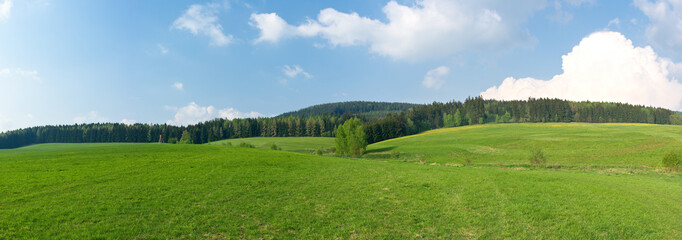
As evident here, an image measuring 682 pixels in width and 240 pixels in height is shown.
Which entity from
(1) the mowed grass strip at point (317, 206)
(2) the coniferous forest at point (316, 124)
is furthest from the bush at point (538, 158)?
(2) the coniferous forest at point (316, 124)

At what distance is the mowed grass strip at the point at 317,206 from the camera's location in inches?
506

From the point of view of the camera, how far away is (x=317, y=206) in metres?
16.4

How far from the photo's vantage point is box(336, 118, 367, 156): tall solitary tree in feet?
253

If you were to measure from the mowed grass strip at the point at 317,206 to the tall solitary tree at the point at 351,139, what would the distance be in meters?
51.2

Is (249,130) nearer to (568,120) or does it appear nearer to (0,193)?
(0,193)

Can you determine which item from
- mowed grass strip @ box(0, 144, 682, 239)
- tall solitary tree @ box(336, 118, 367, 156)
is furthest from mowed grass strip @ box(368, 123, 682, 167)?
mowed grass strip @ box(0, 144, 682, 239)

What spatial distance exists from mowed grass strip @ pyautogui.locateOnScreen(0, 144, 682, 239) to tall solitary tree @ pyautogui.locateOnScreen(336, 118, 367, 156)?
168 feet

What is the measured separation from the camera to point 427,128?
167875 mm

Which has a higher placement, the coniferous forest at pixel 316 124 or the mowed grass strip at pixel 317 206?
the coniferous forest at pixel 316 124

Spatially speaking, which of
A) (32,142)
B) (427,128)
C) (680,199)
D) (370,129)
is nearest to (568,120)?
(427,128)

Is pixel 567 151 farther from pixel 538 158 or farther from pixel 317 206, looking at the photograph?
pixel 317 206

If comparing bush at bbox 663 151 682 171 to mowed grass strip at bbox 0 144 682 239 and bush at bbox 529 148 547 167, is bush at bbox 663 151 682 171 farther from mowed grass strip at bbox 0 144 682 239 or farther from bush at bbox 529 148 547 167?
mowed grass strip at bbox 0 144 682 239

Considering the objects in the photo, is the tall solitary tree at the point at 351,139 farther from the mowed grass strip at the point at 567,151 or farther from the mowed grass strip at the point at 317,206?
the mowed grass strip at the point at 317,206

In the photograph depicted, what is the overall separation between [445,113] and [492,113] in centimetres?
3567
